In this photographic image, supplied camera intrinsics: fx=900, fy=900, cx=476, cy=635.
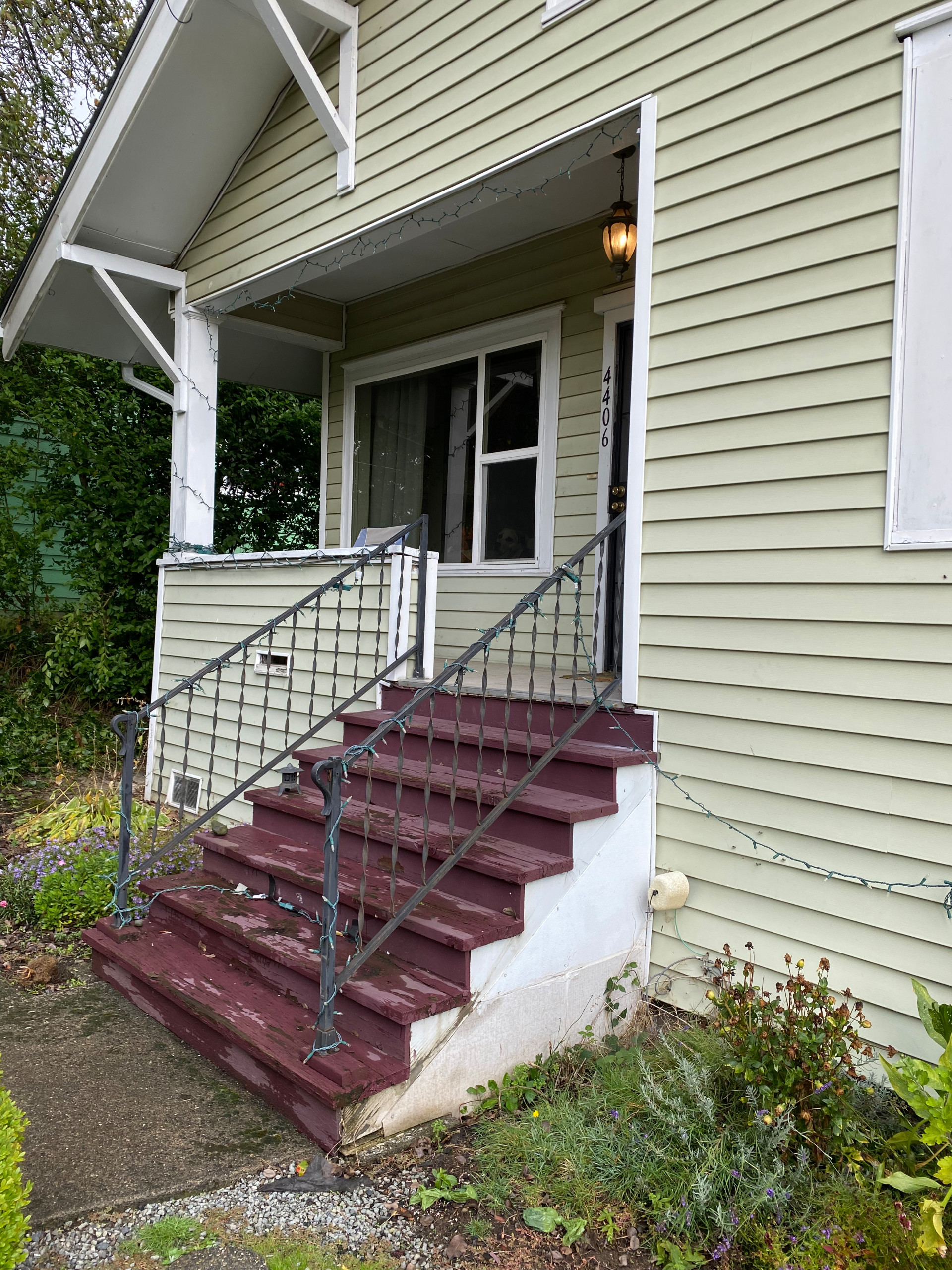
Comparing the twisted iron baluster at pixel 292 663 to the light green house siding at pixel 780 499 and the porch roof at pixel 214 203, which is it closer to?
the porch roof at pixel 214 203

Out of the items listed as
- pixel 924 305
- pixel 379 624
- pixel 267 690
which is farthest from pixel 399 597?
pixel 924 305

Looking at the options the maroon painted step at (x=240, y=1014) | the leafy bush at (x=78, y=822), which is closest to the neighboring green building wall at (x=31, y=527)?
the leafy bush at (x=78, y=822)

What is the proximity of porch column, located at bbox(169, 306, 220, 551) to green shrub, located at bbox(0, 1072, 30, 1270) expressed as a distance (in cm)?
518

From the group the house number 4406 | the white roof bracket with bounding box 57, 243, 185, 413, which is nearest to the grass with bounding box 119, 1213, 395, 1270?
the house number 4406

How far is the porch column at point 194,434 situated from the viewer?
665 centimetres

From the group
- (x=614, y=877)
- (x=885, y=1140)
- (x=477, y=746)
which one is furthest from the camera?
(x=477, y=746)

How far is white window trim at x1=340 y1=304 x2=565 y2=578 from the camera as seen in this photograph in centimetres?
586

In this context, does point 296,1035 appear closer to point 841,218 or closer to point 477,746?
point 477,746

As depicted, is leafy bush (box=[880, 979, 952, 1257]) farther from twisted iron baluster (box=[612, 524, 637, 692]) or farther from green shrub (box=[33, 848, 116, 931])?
green shrub (box=[33, 848, 116, 931])

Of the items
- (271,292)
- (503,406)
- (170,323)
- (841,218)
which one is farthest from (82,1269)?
(170,323)

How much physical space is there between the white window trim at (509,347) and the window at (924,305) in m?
3.08

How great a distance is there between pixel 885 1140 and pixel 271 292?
598 centimetres

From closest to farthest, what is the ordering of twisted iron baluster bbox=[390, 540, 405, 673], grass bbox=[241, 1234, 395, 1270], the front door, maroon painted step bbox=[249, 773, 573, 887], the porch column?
1. grass bbox=[241, 1234, 395, 1270]
2. maroon painted step bbox=[249, 773, 573, 887]
3. twisted iron baluster bbox=[390, 540, 405, 673]
4. the front door
5. the porch column

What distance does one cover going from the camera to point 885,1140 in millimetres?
2508
